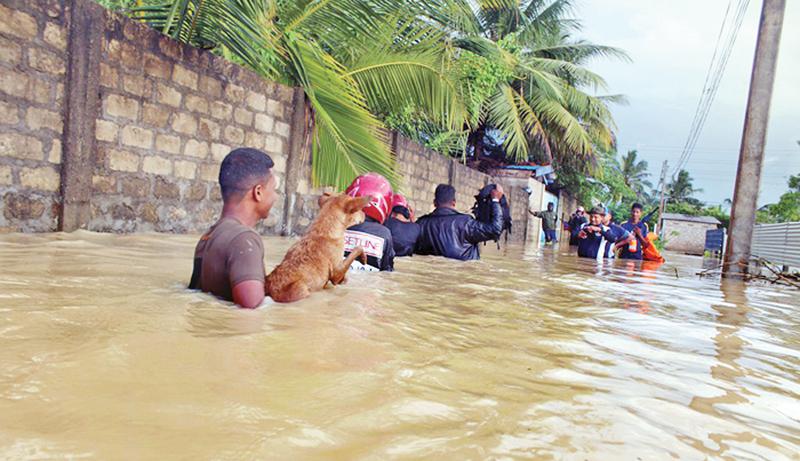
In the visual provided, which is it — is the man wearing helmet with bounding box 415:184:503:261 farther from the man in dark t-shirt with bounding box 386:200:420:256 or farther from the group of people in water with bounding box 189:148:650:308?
the man in dark t-shirt with bounding box 386:200:420:256

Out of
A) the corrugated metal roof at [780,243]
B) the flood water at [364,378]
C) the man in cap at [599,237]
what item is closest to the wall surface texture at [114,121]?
the flood water at [364,378]

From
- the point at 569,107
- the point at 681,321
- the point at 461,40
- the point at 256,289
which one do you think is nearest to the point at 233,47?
the point at 256,289

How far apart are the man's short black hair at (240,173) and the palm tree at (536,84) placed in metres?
15.2

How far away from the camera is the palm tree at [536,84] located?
1927cm

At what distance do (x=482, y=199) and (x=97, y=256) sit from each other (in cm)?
501

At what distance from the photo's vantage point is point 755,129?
25.1 feet

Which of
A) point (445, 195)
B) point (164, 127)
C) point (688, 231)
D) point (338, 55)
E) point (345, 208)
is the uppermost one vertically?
point (338, 55)

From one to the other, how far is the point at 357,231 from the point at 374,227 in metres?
0.16

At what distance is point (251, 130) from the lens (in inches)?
295

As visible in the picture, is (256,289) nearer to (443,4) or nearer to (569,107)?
(443,4)

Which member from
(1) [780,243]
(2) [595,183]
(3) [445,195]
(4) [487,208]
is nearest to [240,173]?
(3) [445,195]

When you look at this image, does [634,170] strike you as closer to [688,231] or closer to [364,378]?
[688,231]

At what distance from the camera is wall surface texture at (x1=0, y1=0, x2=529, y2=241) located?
4.86m

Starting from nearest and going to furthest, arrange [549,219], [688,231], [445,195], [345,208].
Result: [345,208]
[445,195]
[549,219]
[688,231]
